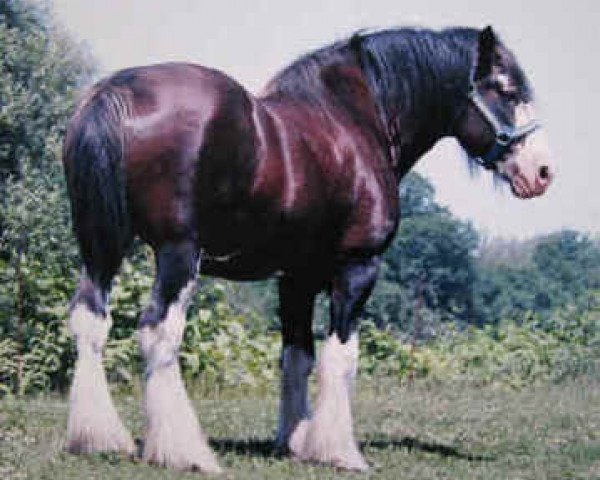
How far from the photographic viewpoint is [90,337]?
5426 millimetres

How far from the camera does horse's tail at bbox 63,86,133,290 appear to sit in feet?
17.4

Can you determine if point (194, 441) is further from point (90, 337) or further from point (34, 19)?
point (34, 19)

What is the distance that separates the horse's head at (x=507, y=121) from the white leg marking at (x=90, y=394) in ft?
9.20

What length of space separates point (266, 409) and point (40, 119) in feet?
44.2

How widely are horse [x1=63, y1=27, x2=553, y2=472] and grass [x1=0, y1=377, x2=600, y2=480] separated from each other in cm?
24

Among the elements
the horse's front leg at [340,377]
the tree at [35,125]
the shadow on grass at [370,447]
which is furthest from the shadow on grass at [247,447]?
the tree at [35,125]

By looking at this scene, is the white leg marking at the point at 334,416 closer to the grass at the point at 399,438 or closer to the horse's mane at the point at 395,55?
the grass at the point at 399,438

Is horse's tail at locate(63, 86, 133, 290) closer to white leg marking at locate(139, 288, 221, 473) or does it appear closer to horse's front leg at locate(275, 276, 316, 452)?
white leg marking at locate(139, 288, 221, 473)

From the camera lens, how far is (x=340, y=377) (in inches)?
241

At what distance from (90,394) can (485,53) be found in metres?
3.29

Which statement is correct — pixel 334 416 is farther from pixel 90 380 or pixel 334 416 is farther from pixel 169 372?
pixel 90 380

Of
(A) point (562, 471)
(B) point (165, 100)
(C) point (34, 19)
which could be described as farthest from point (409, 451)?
(C) point (34, 19)

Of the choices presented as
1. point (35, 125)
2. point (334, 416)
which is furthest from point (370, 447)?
point (35, 125)

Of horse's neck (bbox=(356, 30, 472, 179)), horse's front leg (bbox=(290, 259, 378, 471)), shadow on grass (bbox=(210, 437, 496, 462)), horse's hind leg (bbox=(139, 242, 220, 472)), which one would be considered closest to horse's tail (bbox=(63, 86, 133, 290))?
horse's hind leg (bbox=(139, 242, 220, 472))
